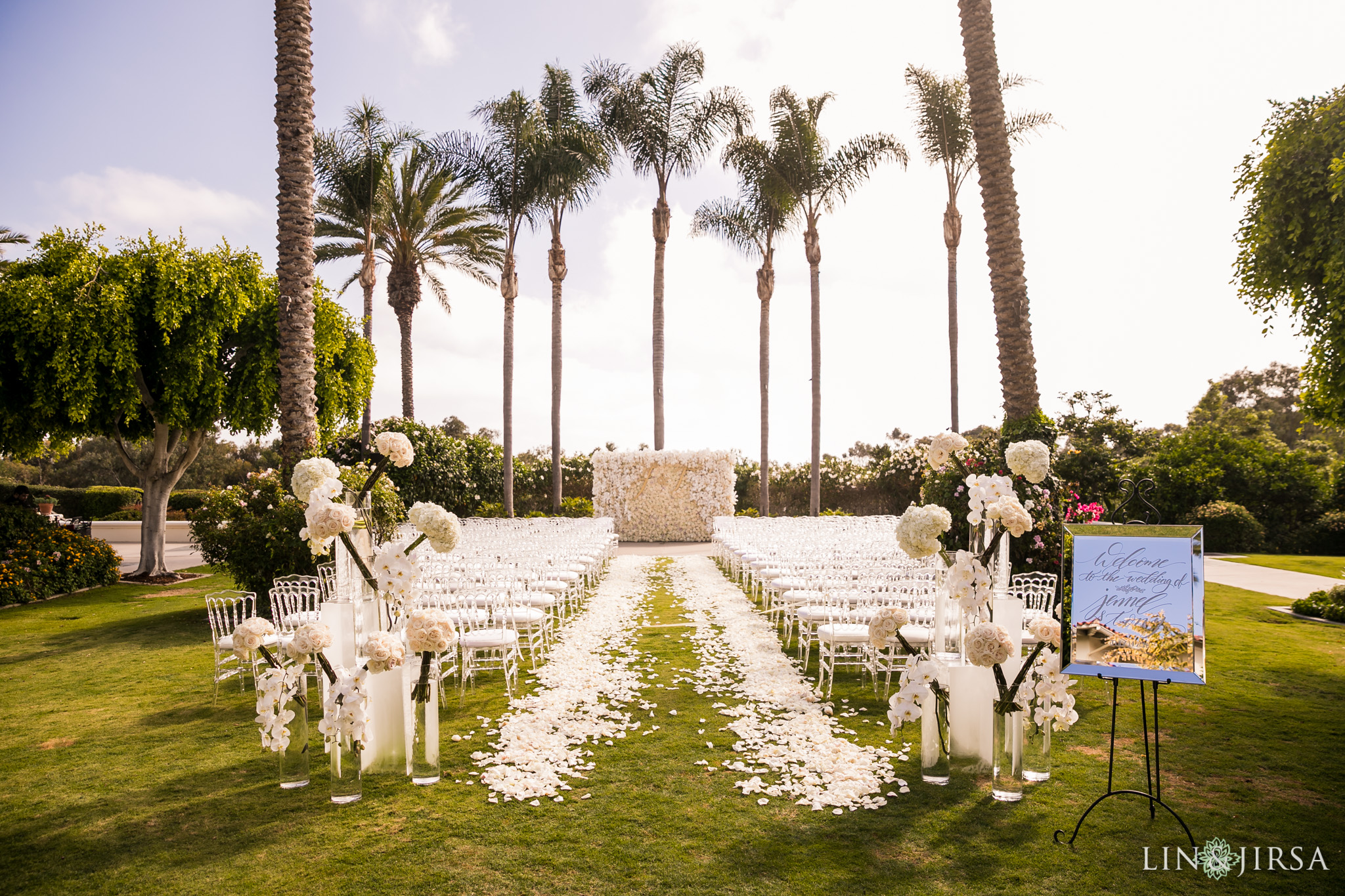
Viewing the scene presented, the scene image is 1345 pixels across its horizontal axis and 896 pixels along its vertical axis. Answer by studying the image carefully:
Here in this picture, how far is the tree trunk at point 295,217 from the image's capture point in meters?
10.5

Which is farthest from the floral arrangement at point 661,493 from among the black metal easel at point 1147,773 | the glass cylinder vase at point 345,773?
the glass cylinder vase at point 345,773

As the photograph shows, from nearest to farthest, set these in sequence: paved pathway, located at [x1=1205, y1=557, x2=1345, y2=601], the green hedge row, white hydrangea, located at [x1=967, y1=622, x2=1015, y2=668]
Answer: white hydrangea, located at [x1=967, y1=622, x2=1015, y2=668] → paved pathway, located at [x1=1205, y1=557, x2=1345, y2=601] → the green hedge row

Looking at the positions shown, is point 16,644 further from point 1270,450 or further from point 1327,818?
point 1270,450

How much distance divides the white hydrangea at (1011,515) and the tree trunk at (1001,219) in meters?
6.80

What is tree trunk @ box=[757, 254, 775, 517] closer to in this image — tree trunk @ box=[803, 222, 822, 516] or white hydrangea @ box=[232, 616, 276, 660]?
tree trunk @ box=[803, 222, 822, 516]

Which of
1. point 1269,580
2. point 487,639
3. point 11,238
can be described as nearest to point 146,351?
point 487,639

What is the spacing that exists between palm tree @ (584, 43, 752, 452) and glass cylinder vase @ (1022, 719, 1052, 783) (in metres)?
21.0

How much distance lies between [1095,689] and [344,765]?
254 inches

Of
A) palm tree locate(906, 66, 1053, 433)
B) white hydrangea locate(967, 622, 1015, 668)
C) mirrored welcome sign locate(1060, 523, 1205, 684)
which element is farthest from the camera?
palm tree locate(906, 66, 1053, 433)

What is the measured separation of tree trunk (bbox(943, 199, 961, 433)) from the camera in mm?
25719

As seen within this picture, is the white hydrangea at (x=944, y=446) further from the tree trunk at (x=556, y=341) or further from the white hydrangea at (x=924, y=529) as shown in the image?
the tree trunk at (x=556, y=341)

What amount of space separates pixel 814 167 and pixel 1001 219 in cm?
1651

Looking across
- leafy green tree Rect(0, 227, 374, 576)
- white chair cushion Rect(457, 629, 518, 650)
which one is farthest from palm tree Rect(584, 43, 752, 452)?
white chair cushion Rect(457, 629, 518, 650)

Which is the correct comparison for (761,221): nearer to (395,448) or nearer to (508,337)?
(508,337)
